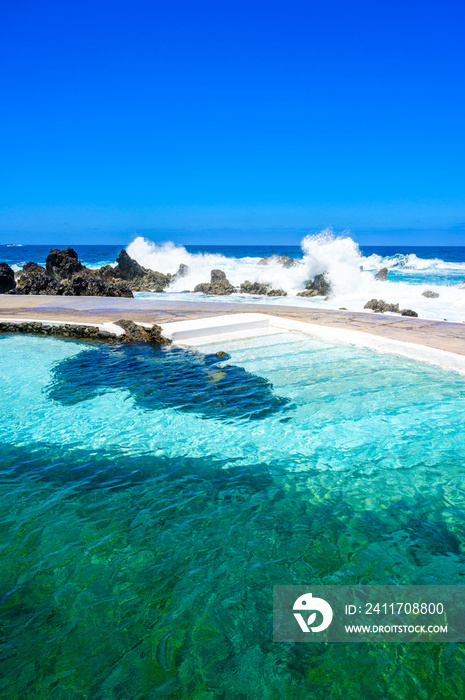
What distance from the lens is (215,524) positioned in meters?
2.93

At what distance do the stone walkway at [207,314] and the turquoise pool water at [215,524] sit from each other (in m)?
1.84

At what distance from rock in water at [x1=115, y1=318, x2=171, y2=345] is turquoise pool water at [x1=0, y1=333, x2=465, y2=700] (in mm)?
2023

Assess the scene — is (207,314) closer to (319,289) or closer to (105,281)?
(319,289)

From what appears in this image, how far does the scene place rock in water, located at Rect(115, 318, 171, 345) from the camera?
7.78 metres

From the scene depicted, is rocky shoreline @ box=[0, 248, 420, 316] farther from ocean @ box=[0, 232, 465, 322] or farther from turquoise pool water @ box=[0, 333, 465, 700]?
turquoise pool water @ box=[0, 333, 465, 700]

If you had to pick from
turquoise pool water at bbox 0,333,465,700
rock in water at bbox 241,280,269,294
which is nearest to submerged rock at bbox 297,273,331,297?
rock in water at bbox 241,280,269,294

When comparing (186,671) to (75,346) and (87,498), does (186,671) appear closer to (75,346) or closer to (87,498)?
(87,498)

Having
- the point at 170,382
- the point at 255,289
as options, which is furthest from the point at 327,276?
the point at 170,382

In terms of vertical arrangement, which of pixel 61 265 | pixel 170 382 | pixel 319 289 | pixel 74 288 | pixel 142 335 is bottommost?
pixel 170 382

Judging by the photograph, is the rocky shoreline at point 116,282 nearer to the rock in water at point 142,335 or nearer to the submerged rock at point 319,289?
the submerged rock at point 319,289

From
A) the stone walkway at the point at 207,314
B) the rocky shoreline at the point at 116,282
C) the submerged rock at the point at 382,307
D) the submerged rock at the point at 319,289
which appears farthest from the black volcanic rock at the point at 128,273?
the submerged rock at the point at 382,307

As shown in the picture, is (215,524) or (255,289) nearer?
(215,524)

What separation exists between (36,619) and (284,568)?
4.31 feet

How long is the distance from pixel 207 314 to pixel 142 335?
→ 6.74ft
